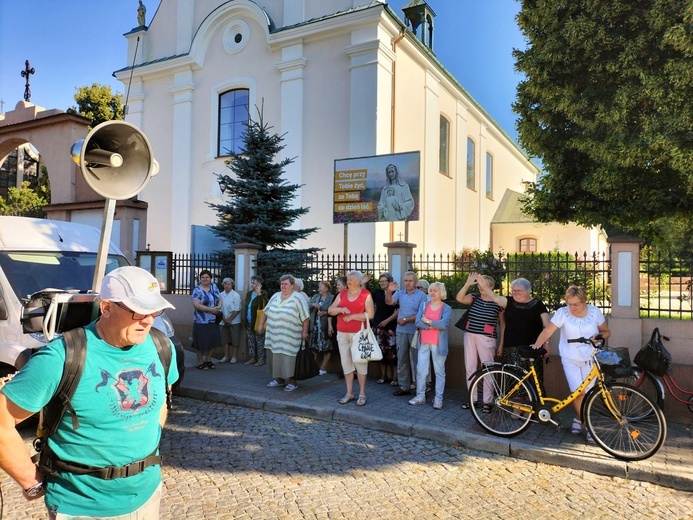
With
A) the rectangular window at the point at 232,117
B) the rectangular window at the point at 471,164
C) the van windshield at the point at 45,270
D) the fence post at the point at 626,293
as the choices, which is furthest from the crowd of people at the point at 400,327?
the rectangular window at the point at 471,164

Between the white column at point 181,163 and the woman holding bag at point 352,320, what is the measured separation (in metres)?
13.5

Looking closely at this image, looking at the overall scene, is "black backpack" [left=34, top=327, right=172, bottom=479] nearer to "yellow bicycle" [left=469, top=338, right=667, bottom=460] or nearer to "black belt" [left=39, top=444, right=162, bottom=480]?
"black belt" [left=39, top=444, right=162, bottom=480]

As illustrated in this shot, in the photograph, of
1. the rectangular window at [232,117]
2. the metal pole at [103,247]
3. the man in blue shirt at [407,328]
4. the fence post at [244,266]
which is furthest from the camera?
the rectangular window at [232,117]

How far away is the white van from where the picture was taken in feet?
18.2

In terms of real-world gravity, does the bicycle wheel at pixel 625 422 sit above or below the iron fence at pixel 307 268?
below

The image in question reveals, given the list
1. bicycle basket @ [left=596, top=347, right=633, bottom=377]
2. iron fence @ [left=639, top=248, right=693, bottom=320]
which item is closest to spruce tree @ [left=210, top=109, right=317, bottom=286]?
iron fence @ [left=639, top=248, right=693, bottom=320]

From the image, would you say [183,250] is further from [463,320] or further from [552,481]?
[552,481]

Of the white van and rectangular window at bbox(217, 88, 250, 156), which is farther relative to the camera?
rectangular window at bbox(217, 88, 250, 156)

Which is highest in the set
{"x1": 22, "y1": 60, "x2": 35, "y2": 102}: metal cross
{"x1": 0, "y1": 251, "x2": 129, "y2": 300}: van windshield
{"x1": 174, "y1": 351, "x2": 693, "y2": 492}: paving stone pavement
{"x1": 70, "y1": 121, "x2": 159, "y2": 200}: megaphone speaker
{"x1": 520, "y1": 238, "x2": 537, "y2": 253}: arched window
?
{"x1": 22, "y1": 60, "x2": 35, "y2": 102}: metal cross

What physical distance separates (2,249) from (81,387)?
523 cm

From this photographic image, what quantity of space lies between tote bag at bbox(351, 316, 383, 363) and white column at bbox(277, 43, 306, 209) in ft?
35.5

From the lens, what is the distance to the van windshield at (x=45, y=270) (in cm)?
592

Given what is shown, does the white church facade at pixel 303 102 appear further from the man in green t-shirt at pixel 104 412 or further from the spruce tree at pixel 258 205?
the man in green t-shirt at pixel 104 412

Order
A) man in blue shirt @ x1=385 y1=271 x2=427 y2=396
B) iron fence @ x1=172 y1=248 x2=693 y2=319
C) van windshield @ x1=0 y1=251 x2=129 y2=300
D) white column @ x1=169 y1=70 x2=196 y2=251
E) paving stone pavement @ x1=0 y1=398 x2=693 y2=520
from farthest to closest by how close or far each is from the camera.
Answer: white column @ x1=169 y1=70 x2=196 y2=251
man in blue shirt @ x1=385 y1=271 x2=427 y2=396
iron fence @ x1=172 y1=248 x2=693 y2=319
van windshield @ x1=0 y1=251 x2=129 y2=300
paving stone pavement @ x1=0 y1=398 x2=693 y2=520
